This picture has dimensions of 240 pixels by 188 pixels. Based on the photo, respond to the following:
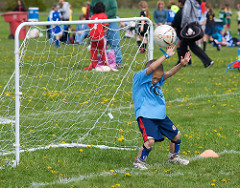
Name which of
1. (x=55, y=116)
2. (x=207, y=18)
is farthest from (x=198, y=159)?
(x=207, y=18)

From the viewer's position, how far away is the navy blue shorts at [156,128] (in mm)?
5004

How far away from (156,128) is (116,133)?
5.12 ft

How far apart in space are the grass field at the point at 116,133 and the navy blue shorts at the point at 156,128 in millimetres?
364

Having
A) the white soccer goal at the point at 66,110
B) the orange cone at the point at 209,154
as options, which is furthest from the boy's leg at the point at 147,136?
the white soccer goal at the point at 66,110

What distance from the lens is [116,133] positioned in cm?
652

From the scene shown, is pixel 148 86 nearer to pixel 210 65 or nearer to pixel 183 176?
pixel 183 176

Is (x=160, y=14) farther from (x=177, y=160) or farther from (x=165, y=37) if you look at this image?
(x=177, y=160)

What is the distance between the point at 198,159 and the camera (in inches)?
212

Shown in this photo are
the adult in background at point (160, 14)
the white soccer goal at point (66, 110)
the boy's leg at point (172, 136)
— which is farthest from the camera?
the adult in background at point (160, 14)

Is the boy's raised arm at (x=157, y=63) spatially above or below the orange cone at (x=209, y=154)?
above

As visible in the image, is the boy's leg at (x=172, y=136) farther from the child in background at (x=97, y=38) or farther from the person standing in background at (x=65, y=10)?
the person standing in background at (x=65, y=10)

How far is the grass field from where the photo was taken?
4727 millimetres

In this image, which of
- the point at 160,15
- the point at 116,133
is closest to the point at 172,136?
the point at 116,133

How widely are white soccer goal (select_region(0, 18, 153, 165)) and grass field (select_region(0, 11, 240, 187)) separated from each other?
2 cm
